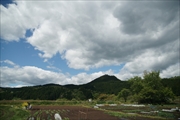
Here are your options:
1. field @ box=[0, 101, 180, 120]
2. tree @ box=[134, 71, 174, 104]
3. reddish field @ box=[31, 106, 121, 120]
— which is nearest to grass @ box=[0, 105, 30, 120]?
field @ box=[0, 101, 180, 120]

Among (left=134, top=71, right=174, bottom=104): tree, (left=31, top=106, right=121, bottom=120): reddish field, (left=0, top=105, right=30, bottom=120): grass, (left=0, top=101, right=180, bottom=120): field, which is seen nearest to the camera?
(left=31, top=106, right=121, bottom=120): reddish field

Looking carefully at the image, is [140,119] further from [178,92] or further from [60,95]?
[60,95]

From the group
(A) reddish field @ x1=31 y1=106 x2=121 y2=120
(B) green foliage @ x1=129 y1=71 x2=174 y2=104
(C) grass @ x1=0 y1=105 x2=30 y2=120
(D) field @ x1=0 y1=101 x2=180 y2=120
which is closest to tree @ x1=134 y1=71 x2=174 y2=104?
(B) green foliage @ x1=129 y1=71 x2=174 y2=104

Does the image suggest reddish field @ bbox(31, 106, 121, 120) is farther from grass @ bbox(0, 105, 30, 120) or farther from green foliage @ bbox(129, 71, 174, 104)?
green foliage @ bbox(129, 71, 174, 104)

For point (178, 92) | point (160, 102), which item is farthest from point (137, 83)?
point (178, 92)

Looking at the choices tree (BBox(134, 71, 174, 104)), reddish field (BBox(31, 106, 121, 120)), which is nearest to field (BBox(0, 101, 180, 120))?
reddish field (BBox(31, 106, 121, 120))

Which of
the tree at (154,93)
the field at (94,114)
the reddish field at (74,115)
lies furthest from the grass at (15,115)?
the tree at (154,93)

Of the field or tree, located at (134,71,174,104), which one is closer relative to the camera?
the field

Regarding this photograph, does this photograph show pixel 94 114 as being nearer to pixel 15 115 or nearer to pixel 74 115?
pixel 74 115

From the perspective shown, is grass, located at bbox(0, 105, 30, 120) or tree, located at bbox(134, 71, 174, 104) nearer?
grass, located at bbox(0, 105, 30, 120)

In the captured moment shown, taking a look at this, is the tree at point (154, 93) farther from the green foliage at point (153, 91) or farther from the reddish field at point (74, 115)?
the reddish field at point (74, 115)

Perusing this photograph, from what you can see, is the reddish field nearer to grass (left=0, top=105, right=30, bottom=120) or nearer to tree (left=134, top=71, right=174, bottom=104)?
grass (left=0, top=105, right=30, bottom=120)

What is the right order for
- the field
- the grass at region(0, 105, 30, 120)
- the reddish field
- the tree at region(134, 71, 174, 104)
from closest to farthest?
the reddish field < the field < the grass at region(0, 105, 30, 120) < the tree at region(134, 71, 174, 104)

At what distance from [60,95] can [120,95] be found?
5167 cm
